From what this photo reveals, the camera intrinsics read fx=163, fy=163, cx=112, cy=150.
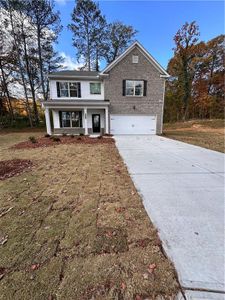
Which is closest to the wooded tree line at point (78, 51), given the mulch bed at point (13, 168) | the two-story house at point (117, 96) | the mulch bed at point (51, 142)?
the two-story house at point (117, 96)

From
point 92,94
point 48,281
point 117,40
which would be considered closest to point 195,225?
point 48,281

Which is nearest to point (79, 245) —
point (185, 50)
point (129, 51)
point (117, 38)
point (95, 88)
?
point (95, 88)

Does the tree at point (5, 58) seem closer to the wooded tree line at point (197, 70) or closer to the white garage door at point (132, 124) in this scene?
the white garage door at point (132, 124)

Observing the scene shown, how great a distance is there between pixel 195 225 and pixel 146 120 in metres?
13.6

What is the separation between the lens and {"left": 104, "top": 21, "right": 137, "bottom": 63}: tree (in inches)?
1009

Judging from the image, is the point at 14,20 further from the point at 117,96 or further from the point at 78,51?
the point at 117,96

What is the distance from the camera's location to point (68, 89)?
50.0 feet

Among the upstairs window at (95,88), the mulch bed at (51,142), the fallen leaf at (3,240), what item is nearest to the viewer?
the fallen leaf at (3,240)

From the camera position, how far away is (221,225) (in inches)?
103

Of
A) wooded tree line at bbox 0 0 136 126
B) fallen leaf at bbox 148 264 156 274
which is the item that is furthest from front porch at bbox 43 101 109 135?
fallen leaf at bbox 148 264 156 274

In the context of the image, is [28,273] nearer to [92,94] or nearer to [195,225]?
[195,225]

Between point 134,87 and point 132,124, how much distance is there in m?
3.36

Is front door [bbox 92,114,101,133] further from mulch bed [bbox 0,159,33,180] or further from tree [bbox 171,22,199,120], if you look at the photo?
tree [bbox 171,22,199,120]

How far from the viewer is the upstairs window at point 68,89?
15.1 m
